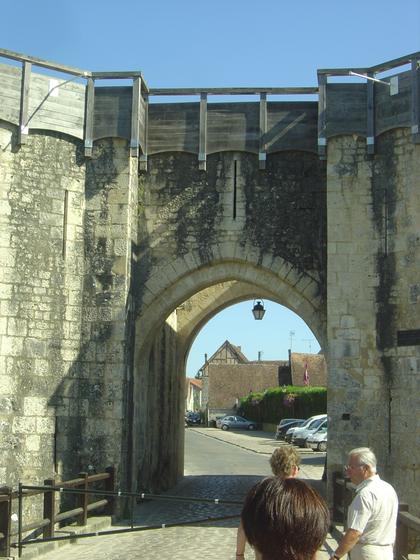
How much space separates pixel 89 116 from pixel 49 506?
212 inches

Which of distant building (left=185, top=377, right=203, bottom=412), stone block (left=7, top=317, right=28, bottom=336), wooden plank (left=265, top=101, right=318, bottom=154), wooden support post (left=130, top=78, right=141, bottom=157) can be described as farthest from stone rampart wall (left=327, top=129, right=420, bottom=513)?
distant building (left=185, top=377, right=203, bottom=412)

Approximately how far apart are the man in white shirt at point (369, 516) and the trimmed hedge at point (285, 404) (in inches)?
1414

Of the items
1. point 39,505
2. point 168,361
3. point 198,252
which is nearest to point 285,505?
point 39,505

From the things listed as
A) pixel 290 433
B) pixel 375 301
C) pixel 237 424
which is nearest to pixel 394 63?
pixel 375 301

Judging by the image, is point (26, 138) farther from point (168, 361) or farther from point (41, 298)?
point (168, 361)

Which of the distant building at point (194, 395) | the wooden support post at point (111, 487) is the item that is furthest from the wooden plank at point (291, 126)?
the distant building at point (194, 395)

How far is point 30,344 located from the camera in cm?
1143

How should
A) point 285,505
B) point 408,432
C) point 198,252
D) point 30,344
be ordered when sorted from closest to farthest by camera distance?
point 285,505 → point 408,432 → point 30,344 → point 198,252

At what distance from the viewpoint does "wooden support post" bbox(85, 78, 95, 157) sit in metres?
12.1

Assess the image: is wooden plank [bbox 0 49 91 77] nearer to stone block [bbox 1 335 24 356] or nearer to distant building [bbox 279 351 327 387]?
stone block [bbox 1 335 24 356]

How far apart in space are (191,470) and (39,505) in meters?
9.19

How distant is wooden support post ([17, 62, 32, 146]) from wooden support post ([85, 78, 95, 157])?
0.83m

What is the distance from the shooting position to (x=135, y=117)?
12.1m

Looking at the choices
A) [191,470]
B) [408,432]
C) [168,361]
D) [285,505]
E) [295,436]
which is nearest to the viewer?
[285,505]
